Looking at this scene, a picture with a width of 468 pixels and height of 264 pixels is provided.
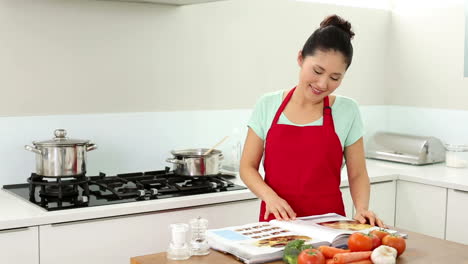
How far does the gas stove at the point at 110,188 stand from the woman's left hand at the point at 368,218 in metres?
0.92

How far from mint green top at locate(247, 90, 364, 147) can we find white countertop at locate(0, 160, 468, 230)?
1.81 feet

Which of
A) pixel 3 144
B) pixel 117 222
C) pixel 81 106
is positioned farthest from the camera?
pixel 81 106

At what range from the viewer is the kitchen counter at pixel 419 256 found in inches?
63.2

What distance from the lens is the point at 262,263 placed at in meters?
1.58

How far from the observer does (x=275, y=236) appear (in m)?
1.72

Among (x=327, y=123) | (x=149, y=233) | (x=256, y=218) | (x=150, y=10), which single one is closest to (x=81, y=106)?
(x=150, y=10)

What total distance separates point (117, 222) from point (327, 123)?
0.91m

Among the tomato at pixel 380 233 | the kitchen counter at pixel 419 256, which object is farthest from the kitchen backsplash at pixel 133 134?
the tomato at pixel 380 233

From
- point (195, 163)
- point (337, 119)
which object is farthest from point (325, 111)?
point (195, 163)

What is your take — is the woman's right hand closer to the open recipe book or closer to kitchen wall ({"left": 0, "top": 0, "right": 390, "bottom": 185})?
the open recipe book

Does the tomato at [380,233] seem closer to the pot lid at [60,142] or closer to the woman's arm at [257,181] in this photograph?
the woman's arm at [257,181]

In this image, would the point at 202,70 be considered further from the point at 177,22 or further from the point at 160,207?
the point at 160,207

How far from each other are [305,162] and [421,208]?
1.36 metres

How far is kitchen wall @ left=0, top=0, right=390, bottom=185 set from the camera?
2795mm
